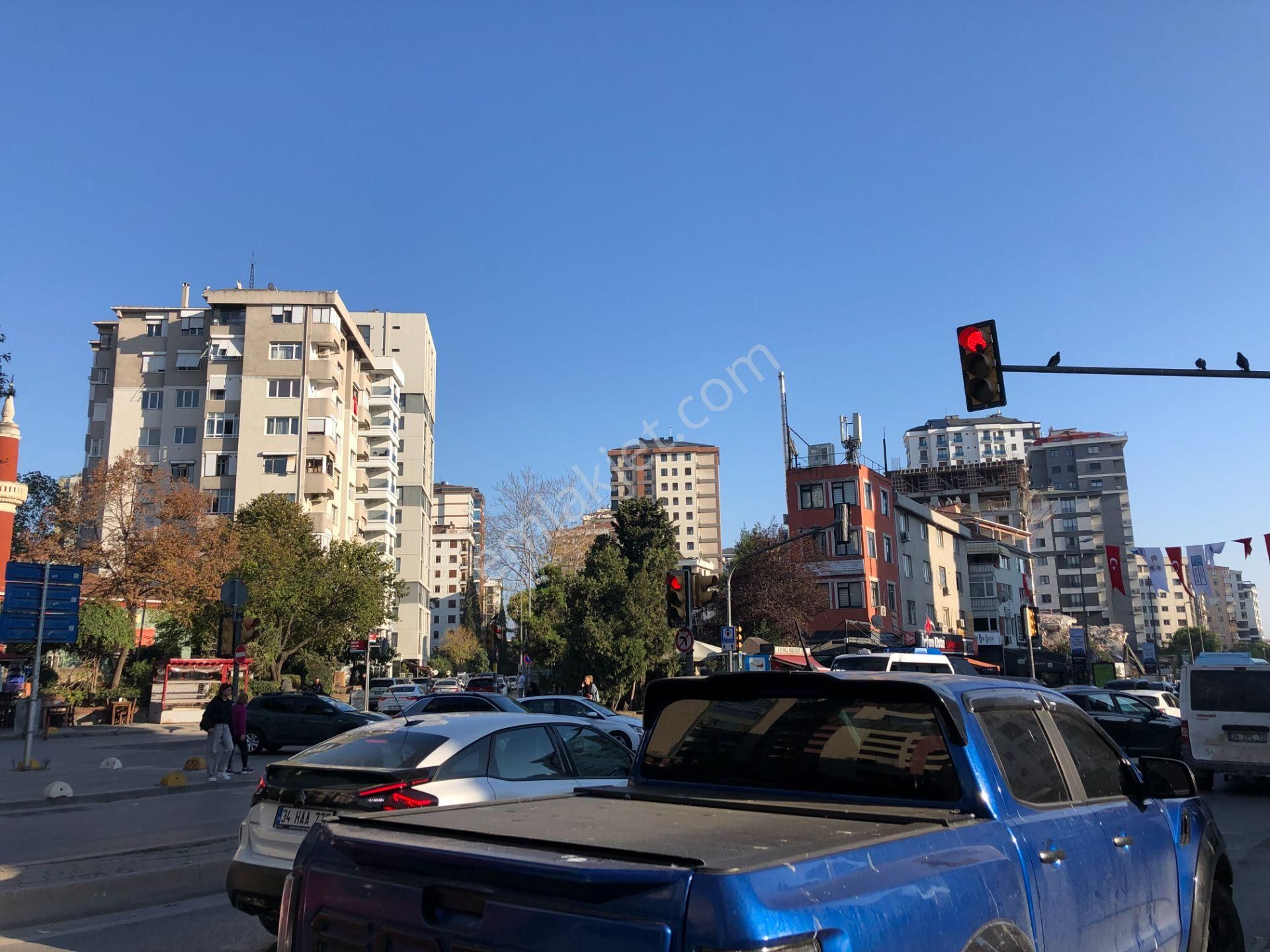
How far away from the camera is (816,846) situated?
2.56 meters

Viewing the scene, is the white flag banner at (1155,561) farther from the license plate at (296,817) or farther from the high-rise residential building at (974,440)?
the high-rise residential building at (974,440)

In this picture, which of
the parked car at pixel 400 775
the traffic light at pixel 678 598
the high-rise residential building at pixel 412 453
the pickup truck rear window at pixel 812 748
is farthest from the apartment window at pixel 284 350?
the pickup truck rear window at pixel 812 748

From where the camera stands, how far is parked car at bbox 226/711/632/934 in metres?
6.33

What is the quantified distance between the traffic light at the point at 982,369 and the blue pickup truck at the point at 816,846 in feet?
29.4

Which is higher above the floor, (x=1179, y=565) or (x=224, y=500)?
(x=224, y=500)

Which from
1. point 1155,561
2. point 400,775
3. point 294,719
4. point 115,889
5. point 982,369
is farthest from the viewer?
point 1155,561

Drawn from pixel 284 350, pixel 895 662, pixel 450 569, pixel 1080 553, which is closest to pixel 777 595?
pixel 895 662

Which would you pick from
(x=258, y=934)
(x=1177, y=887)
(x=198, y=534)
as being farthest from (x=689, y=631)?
(x=198, y=534)

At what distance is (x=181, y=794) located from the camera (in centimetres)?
1523

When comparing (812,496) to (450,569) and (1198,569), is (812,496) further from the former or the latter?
(450,569)

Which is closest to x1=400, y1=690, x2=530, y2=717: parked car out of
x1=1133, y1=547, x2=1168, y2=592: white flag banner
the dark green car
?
the dark green car

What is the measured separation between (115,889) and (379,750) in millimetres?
2911

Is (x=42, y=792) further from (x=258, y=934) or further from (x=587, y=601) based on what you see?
(x=587, y=601)

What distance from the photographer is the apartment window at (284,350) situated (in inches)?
2516
